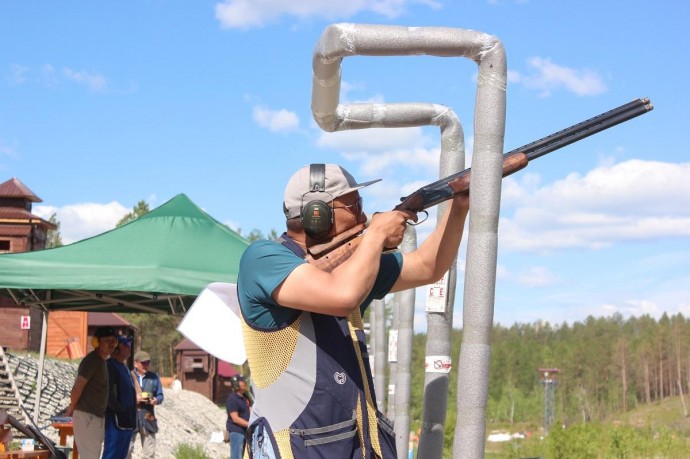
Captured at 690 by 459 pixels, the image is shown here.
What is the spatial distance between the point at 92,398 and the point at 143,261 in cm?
156

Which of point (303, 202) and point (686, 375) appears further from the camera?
point (686, 375)

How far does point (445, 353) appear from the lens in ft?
19.8

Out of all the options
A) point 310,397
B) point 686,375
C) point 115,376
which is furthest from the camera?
point 686,375

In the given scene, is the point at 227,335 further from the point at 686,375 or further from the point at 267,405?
the point at 686,375

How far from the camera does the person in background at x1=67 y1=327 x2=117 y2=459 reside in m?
9.81

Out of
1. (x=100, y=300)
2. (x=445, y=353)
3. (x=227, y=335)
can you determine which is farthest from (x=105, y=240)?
(x=445, y=353)

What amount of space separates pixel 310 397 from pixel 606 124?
2.14 m

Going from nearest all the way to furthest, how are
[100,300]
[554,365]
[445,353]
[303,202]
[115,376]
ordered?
[303,202]
[445,353]
[115,376]
[100,300]
[554,365]

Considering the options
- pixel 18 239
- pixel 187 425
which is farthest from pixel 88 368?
pixel 18 239

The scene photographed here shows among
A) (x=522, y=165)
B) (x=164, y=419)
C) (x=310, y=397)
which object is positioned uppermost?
(x=522, y=165)

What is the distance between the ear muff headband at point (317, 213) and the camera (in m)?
3.51

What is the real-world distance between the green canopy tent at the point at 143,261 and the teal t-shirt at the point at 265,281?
686 cm

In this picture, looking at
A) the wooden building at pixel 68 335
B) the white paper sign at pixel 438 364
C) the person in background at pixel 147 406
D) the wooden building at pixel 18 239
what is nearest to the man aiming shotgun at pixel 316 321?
the white paper sign at pixel 438 364

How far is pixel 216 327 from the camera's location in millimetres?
6277
